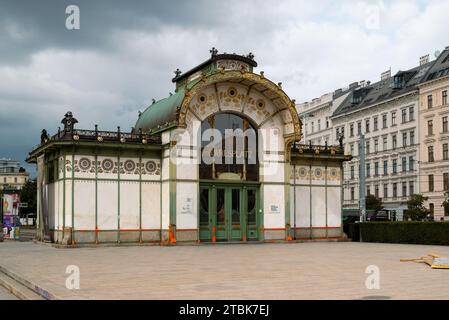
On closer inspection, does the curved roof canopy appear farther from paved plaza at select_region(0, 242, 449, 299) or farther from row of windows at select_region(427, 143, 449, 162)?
row of windows at select_region(427, 143, 449, 162)

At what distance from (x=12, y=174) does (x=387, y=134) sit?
4890 inches

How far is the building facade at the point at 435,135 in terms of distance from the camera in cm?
7294

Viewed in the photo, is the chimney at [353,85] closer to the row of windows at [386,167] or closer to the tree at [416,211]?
the row of windows at [386,167]

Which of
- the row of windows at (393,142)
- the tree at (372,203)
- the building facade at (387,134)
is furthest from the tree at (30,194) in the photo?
the row of windows at (393,142)

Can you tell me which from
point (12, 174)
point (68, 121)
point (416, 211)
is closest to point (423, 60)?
point (416, 211)

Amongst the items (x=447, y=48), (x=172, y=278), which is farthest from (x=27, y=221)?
(x=172, y=278)

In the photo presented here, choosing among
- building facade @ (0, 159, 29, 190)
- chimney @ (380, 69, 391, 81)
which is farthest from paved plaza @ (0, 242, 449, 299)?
building facade @ (0, 159, 29, 190)

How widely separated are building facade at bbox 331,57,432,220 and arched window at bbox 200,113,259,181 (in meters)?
45.2

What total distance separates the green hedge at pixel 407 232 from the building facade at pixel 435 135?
3421 centimetres

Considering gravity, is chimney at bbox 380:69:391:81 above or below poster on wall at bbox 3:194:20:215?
above

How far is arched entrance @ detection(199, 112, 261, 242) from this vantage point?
36.0 m

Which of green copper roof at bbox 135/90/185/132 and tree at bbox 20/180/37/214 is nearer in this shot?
green copper roof at bbox 135/90/185/132

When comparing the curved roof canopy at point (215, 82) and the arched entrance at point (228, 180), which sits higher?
the curved roof canopy at point (215, 82)

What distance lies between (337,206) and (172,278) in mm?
26926
